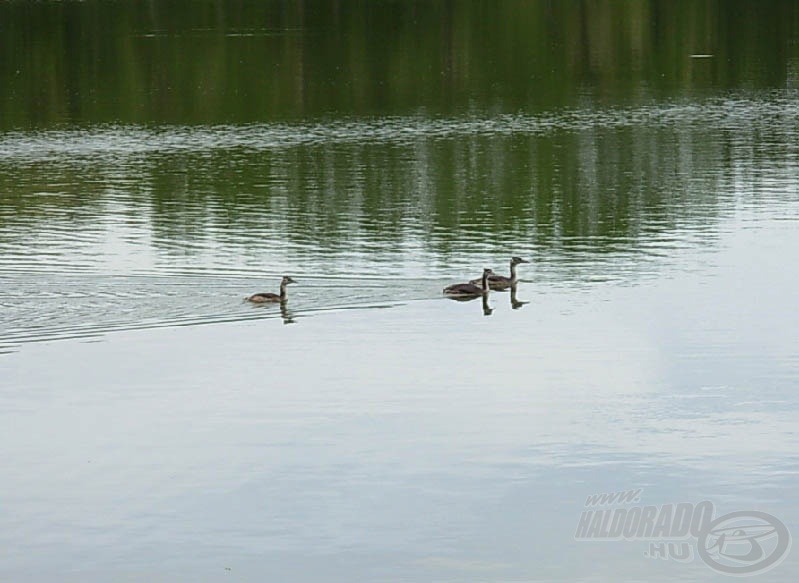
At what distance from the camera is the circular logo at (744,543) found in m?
16.4

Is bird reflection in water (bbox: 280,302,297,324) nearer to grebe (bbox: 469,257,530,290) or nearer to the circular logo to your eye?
grebe (bbox: 469,257,530,290)

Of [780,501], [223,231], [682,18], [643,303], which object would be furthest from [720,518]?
[682,18]

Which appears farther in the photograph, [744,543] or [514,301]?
[514,301]

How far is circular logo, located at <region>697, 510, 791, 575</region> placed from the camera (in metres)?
16.4

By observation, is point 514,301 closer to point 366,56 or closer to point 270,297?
point 270,297

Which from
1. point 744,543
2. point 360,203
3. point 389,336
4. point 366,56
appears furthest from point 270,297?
point 366,56

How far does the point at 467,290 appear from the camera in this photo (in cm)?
2886

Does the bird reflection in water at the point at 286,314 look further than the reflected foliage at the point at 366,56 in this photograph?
No

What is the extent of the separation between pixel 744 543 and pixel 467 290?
12421 millimetres

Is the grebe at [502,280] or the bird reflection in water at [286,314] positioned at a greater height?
the grebe at [502,280]

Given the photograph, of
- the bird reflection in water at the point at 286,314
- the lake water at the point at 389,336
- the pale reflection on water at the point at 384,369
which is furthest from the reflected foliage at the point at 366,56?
the bird reflection in water at the point at 286,314

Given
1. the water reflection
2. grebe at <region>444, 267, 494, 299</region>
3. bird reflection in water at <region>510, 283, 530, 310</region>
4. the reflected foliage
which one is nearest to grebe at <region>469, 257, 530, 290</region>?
bird reflection in water at <region>510, 283, 530, 310</region>

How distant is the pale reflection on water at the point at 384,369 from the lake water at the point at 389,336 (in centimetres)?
6

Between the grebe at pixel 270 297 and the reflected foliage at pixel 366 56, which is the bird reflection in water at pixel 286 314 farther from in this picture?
the reflected foliage at pixel 366 56
